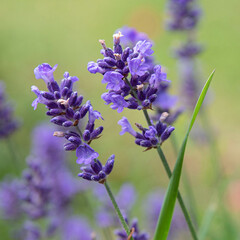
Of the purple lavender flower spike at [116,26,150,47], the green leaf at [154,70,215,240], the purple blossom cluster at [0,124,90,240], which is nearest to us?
the green leaf at [154,70,215,240]

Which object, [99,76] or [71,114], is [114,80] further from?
[99,76]

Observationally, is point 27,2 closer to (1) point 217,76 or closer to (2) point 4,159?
(1) point 217,76

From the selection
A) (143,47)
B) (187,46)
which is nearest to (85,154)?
(143,47)

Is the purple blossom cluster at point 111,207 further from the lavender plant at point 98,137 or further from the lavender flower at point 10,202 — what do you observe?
the lavender flower at point 10,202

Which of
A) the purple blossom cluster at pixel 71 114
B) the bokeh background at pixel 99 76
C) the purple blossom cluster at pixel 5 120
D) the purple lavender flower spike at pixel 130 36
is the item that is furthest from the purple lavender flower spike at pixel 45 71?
the bokeh background at pixel 99 76

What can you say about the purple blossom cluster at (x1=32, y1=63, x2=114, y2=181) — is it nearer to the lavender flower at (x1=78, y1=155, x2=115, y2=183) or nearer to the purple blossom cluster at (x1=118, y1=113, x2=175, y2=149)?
the lavender flower at (x1=78, y1=155, x2=115, y2=183)

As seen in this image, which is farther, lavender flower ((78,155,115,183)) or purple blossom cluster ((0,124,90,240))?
purple blossom cluster ((0,124,90,240))

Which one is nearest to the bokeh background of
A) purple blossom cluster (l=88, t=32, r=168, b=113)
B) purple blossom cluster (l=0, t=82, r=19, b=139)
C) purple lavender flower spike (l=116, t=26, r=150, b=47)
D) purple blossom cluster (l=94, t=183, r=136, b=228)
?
purple blossom cluster (l=94, t=183, r=136, b=228)
